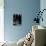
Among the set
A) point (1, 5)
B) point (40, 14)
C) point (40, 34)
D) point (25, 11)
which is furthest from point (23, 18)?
point (40, 34)

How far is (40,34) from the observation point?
2342mm

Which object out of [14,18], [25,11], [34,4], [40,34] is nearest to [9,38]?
[14,18]

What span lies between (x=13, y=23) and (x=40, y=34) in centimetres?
253

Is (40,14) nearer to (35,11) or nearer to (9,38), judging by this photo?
(35,11)

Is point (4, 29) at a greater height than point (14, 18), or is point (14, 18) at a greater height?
point (14, 18)

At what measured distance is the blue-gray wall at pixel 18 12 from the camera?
473 centimetres

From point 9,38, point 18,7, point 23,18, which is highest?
point 18,7

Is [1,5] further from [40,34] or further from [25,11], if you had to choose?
[40,34]

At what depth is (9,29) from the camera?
4762 millimetres

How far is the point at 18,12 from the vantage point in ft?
15.7

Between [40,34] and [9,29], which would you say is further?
[9,29]

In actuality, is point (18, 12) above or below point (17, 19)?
above

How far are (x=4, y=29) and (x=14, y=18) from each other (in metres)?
0.55

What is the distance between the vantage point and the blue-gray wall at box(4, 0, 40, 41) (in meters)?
4.73
